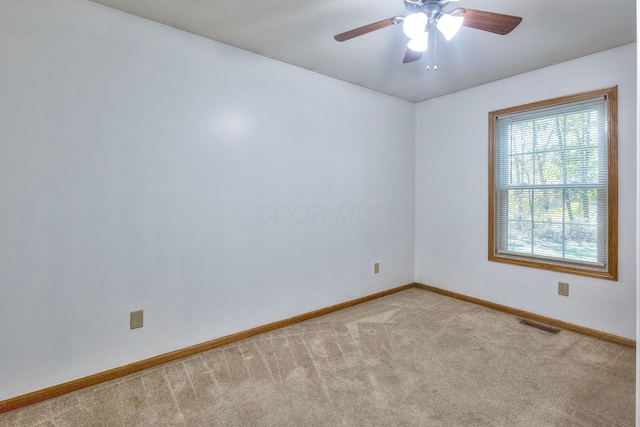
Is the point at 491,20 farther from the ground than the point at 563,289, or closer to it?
farther from the ground

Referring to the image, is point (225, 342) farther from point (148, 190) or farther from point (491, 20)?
point (491, 20)

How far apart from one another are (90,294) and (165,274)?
0.45 m

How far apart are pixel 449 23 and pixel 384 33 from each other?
0.73 m

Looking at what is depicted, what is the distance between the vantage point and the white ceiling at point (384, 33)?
201 cm

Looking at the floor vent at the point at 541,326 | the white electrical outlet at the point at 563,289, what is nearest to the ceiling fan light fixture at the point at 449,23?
the white electrical outlet at the point at 563,289

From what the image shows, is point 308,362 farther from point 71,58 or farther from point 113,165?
point 71,58

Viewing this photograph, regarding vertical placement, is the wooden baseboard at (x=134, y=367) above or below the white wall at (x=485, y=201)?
below

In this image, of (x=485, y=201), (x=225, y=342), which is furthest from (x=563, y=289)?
(x=225, y=342)

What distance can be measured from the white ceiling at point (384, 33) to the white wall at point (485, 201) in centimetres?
20

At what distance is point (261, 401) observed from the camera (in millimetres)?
1842

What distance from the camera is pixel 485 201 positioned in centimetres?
345

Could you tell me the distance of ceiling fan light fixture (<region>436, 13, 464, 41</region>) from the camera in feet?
5.42

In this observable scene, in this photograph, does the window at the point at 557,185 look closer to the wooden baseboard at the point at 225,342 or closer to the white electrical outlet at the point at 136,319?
the wooden baseboard at the point at 225,342

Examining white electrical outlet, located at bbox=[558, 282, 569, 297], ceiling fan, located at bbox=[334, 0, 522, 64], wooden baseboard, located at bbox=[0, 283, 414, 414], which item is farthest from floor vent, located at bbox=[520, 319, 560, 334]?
ceiling fan, located at bbox=[334, 0, 522, 64]
